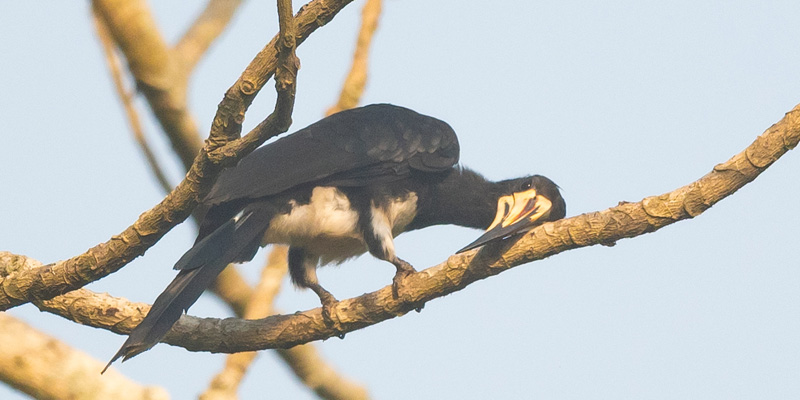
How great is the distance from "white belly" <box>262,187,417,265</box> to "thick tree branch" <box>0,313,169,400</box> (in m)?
1.13

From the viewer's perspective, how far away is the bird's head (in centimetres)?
508

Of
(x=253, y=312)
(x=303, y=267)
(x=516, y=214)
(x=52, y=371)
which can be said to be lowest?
(x=52, y=371)

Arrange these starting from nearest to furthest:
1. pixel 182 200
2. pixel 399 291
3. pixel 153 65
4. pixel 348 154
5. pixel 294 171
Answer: pixel 182 200, pixel 399 291, pixel 153 65, pixel 294 171, pixel 348 154

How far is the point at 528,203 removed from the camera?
556 centimetres

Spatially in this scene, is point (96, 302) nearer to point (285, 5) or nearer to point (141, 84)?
point (141, 84)

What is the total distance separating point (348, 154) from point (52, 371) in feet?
6.68

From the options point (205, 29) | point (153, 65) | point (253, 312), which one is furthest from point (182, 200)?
point (205, 29)

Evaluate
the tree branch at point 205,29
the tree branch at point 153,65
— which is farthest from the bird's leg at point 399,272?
the tree branch at point 205,29

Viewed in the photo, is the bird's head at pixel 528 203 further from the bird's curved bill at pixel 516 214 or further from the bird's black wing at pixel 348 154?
the bird's black wing at pixel 348 154

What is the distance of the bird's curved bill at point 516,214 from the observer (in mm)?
4191

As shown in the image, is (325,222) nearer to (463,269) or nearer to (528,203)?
(528,203)

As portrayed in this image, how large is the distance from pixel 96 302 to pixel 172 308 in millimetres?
493

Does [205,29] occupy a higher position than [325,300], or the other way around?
[205,29]

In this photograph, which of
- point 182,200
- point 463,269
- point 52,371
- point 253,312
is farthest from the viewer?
point 253,312
